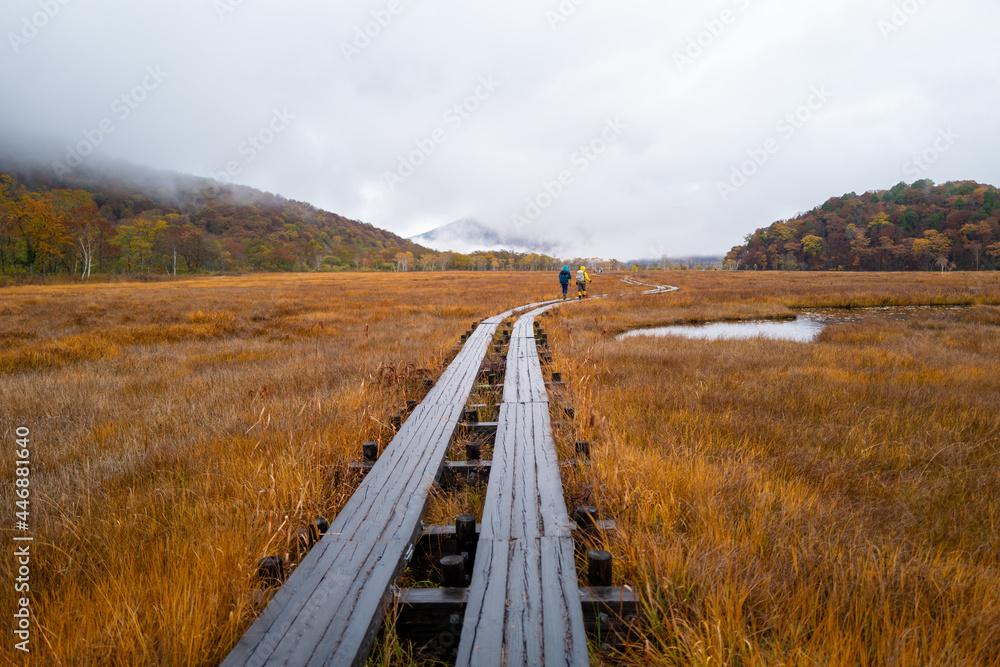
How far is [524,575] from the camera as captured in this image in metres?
2.19

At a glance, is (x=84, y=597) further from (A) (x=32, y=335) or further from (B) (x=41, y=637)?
(A) (x=32, y=335)

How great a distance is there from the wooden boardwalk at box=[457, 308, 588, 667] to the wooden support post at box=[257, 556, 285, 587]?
3.35ft

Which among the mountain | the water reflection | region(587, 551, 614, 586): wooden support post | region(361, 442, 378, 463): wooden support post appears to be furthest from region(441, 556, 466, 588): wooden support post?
the mountain

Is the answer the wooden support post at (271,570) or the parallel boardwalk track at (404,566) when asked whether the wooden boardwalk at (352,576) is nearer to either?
the parallel boardwalk track at (404,566)

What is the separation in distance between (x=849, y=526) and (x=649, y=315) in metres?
17.2

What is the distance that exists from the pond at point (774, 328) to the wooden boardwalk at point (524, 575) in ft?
36.6

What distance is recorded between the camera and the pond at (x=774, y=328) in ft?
47.7

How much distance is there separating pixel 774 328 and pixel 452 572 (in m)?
18.6

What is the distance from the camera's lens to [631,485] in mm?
3248

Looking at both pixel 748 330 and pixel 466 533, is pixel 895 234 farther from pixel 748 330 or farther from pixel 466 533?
pixel 466 533

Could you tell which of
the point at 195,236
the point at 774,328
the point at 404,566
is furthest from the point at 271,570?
the point at 195,236

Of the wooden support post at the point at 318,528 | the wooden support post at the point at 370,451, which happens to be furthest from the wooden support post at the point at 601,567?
the wooden support post at the point at 370,451

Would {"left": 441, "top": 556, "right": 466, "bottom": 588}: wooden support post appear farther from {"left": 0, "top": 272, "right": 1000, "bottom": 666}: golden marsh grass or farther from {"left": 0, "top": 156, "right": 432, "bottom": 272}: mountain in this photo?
{"left": 0, "top": 156, "right": 432, "bottom": 272}: mountain

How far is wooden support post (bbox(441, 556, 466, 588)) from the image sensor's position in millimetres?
2105
